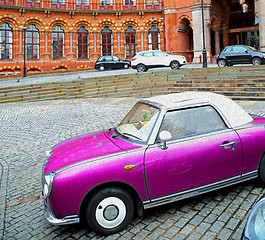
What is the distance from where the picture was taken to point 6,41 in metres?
32.1

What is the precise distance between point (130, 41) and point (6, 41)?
15.8 metres

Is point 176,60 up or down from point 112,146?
up

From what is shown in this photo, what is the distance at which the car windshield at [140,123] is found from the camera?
3439 mm

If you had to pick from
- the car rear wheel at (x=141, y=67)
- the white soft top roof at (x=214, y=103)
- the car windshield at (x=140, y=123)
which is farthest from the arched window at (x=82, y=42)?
the white soft top roof at (x=214, y=103)

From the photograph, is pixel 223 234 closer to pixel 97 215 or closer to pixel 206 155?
pixel 206 155

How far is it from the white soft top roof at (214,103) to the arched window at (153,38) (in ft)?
111

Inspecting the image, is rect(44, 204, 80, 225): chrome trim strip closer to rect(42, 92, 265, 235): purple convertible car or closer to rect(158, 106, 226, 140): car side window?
rect(42, 92, 265, 235): purple convertible car

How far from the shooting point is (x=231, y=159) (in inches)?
139

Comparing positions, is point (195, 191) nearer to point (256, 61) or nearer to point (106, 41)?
point (256, 61)

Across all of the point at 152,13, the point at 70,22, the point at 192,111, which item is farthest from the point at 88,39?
the point at 192,111

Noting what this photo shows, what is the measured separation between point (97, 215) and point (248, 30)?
118ft

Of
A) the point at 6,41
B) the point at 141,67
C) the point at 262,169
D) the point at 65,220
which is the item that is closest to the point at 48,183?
the point at 65,220

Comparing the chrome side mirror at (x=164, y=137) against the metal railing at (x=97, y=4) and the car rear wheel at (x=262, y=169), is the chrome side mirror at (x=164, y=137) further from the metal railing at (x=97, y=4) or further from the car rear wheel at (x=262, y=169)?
the metal railing at (x=97, y=4)

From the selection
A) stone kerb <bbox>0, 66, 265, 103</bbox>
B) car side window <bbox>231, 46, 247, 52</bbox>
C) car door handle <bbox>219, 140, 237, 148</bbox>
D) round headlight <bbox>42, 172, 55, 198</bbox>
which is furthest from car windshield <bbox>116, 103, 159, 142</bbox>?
car side window <bbox>231, 46, 247, 52</bbox>
